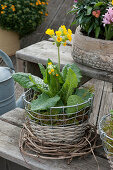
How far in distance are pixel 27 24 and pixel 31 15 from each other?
0.15 metres

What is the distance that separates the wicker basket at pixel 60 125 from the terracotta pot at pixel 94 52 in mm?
176

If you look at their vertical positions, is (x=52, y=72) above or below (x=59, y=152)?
above

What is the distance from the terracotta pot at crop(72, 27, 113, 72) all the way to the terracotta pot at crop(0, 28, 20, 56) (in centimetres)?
260

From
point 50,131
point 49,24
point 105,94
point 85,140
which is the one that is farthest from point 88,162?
point 49,24

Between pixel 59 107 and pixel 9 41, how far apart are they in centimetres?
286

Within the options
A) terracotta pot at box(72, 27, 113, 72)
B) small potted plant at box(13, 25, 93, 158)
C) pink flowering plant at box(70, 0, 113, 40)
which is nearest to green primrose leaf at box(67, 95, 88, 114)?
small potted plant at box(13, 25, 93, 158)

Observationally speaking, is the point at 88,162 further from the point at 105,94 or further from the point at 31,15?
the point at 31,15

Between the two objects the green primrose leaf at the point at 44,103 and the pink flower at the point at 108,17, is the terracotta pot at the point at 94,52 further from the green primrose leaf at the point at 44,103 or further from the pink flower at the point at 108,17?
the green primrose leaf at the point at 44,103

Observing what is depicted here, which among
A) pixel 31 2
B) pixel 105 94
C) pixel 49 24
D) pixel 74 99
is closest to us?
pixel 74 99

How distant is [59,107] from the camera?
0.87m

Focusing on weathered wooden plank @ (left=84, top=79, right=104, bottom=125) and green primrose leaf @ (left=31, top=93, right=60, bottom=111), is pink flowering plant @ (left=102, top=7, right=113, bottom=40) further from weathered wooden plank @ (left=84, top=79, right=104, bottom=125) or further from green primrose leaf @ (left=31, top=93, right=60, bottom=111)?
weathered wooden plank @ (left=84, top=79, right=104, bottom=125)

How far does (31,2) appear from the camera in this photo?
3309 mm

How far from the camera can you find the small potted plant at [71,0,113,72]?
0.95m

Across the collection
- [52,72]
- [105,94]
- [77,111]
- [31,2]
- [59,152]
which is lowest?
[105,94]
